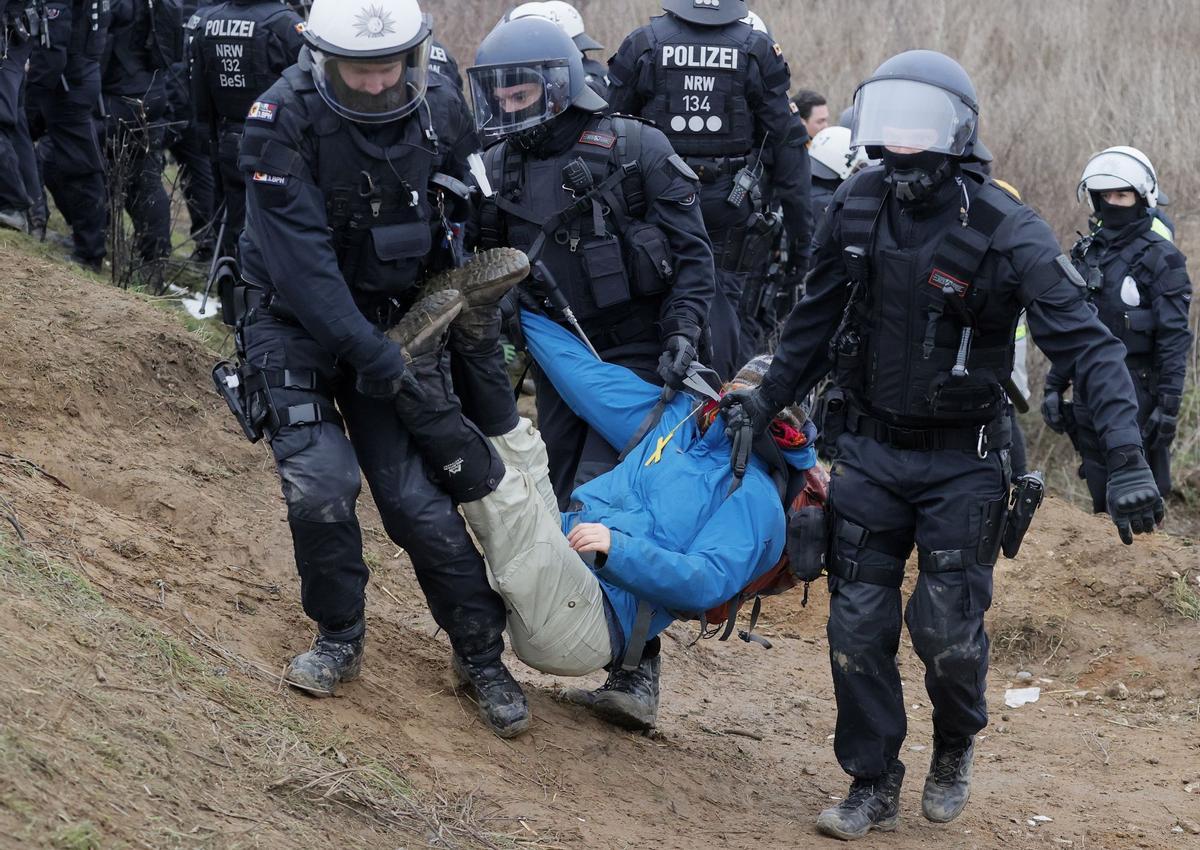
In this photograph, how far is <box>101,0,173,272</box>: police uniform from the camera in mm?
8469

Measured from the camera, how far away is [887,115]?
164 inches

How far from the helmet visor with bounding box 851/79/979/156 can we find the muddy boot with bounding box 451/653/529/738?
2017 millimetres

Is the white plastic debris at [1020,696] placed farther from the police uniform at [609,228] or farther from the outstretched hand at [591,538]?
the outstretched hand at [591,538]

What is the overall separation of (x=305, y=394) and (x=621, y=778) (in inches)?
63.6

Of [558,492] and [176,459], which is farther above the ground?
[558,492]

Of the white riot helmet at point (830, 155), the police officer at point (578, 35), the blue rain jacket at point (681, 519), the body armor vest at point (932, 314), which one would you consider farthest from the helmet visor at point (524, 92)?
the white riot helmet at point (830, 155)

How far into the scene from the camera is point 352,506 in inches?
165

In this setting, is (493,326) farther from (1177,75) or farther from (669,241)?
(1177,75)

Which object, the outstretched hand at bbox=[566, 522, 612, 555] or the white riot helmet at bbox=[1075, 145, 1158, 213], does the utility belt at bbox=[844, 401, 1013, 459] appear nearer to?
the outstretched hand at bbox=[566, 522, 612, 555]

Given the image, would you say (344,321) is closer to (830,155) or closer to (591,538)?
(591,538)

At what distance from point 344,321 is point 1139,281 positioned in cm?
562

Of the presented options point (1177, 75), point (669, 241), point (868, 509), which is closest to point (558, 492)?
point (669, 241)

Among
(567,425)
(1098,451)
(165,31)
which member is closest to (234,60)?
(165,31)

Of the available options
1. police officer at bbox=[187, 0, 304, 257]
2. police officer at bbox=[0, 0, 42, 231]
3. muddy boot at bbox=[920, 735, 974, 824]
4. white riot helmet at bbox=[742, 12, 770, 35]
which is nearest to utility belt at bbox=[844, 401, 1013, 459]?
muddy boot at bbox=[920, 735, 974, 824]
